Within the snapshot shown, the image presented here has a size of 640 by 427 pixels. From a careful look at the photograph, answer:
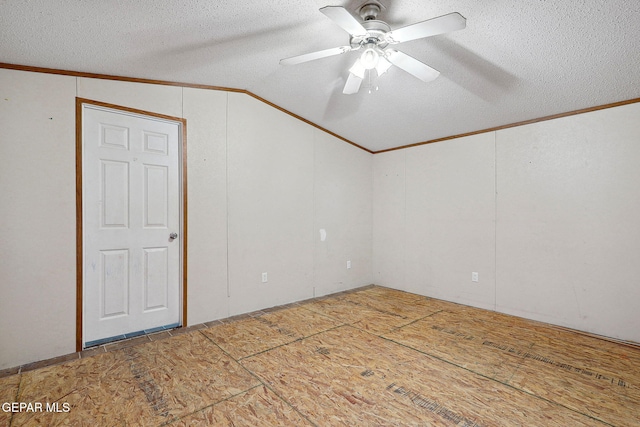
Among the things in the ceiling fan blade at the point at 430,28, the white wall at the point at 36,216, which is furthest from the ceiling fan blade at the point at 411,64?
the white wall at the point at 36,216

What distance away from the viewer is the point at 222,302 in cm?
345

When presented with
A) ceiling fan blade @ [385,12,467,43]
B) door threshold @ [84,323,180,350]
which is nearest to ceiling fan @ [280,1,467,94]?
ceiling fan blade @ [385,12,467,43]

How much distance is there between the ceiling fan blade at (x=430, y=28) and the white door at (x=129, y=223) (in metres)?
2.41

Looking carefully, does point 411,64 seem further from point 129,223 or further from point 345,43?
point 129,223

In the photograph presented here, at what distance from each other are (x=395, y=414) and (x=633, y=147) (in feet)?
10.7

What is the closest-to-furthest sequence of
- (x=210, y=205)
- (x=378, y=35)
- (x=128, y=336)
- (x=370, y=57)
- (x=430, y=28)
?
(x=430, y=28) → (x=378, y=35) → (x=370, y=57) → (x=128, y=336) → (x=210, y=205)

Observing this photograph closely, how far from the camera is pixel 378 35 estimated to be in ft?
6.57

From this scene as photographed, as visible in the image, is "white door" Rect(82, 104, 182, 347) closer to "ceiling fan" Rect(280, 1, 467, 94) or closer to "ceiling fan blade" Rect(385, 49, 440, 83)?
"ceiling fan" Rect(280, 1, 467, 94)

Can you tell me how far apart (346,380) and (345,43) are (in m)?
2.67

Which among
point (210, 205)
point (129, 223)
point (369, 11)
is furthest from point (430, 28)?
point (129, 223)

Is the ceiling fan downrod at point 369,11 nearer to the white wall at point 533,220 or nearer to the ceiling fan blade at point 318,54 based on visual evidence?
the ceiling fan blade at point 318,54

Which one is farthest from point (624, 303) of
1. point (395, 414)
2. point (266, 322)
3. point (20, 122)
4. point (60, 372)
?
point (20, 122)

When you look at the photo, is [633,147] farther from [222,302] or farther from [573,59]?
[222,302]

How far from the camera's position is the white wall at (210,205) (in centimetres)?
241
